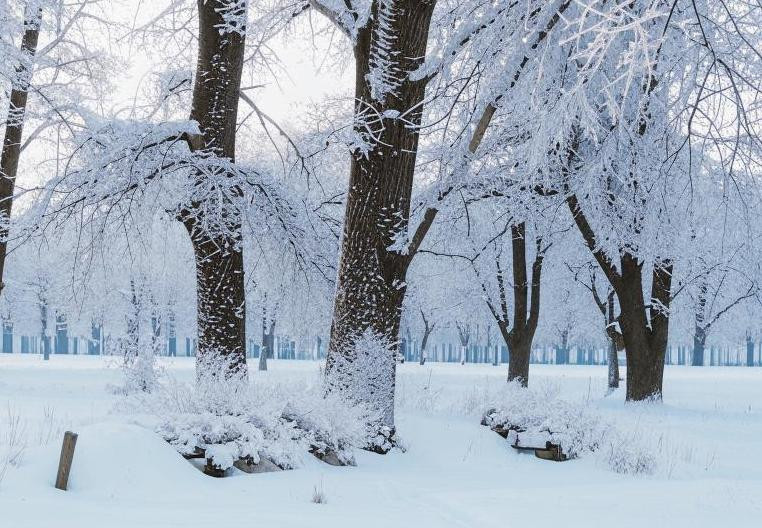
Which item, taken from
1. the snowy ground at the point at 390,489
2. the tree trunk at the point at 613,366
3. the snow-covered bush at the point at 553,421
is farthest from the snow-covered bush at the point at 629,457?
the tree trunk at the point at 613,366

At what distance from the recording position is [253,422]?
288 inches

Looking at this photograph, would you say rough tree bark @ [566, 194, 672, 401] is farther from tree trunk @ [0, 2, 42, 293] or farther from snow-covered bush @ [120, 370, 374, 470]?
tree trunk @ [0, 2, 42, 293]

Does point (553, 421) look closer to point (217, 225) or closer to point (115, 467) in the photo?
point (217, 225)

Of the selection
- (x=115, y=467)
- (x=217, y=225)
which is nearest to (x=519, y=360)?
(x=217, y=225)

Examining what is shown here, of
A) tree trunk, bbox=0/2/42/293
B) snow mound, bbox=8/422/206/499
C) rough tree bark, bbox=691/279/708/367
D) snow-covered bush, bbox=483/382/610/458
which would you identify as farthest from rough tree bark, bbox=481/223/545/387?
snow mound, bbox=8/422/206/499

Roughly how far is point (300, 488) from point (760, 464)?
6217mm

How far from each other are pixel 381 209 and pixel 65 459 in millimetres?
4380

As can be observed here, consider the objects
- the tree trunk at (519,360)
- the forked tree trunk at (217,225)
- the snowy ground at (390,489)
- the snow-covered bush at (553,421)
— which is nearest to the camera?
the snowy ground at (390,489)

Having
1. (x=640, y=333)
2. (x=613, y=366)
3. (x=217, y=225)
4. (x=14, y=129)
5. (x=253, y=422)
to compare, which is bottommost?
(x=613, y=366)

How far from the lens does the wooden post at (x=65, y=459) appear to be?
18.0 feet

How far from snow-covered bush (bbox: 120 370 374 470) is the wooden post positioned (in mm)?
1265

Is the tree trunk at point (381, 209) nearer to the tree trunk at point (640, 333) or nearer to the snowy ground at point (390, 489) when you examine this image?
the snowy ground at point (390, 489)

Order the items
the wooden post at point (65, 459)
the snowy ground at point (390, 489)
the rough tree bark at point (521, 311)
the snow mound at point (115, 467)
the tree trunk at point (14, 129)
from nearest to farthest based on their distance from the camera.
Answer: the snowy ground at point (390, 489)
the wooden post at point (65, 459)
the snow mound at point (115, 467)
the tree trunk at point (14, 129)
the rough tree bark at point (521, 311)

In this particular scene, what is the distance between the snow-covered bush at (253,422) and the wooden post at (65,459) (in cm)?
127
